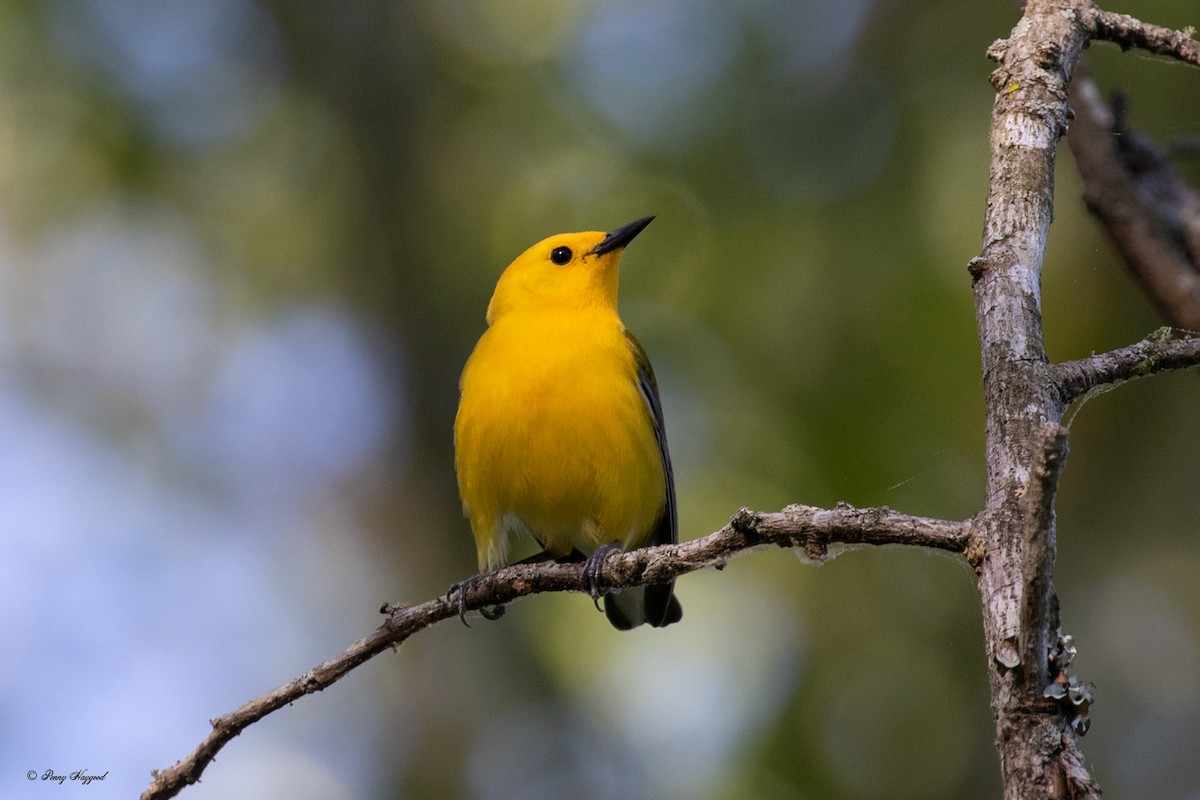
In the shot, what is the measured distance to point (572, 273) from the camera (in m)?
6.17

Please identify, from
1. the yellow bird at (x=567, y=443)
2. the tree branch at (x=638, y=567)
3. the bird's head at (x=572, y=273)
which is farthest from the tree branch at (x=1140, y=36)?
Result: the bird's head at (x=572, y=273)

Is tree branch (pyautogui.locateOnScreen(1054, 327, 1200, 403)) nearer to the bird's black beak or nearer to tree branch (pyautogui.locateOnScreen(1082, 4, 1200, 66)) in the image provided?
tree branch (pyautogui.locateOnScreen(1082, 4, 1200, 66))

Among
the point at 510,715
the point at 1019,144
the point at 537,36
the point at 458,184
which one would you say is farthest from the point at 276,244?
the point at 1019,144

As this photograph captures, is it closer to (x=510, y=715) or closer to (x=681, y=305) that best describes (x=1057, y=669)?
(x=510, y=715)

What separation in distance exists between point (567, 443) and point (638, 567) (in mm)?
2152

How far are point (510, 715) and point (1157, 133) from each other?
5066 millimetres

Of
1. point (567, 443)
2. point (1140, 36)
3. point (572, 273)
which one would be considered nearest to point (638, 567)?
point (1140, 36)

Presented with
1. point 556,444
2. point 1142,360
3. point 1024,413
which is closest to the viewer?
point 1024,413

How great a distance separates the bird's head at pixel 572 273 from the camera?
20.0ft

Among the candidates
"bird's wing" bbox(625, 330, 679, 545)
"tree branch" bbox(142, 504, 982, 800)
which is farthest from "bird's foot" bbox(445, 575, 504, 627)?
"bird's wing" bbox(625, 330, 679, 545)

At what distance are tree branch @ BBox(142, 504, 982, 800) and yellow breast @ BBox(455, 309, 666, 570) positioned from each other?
130cm

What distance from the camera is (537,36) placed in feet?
32.9

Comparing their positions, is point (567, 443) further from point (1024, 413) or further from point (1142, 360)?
point (1024, 413)

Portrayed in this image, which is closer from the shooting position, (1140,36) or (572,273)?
(1140,36)
